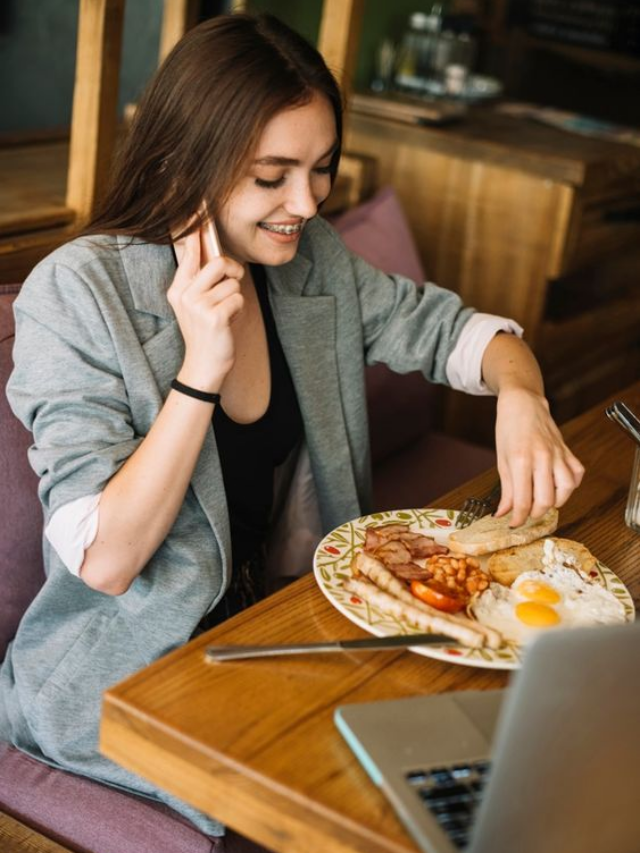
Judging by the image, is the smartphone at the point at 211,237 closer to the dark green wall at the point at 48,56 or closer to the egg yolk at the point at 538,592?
the egg yolk at the point at 538,592

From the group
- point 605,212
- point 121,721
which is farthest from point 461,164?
point 121,721

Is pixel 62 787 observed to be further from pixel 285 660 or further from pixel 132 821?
pixel 285 660

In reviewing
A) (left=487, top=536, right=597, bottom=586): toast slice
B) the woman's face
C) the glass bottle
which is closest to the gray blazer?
the woman's face

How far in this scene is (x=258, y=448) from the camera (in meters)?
1.52

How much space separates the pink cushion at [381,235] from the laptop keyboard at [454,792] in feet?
4.71

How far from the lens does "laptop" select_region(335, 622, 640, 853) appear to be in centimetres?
75

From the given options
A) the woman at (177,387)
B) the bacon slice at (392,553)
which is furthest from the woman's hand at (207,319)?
the bacon slice at (392,553)

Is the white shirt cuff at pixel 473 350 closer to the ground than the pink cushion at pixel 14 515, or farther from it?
farther from it

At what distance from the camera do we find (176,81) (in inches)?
53.8

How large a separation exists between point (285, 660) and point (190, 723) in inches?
5.3

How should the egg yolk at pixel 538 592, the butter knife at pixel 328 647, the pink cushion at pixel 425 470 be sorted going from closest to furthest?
1. the butter knife at pixel 328 647
2. the egg yolk at pixel 538 592
3. the pink cushion at pixel 425 470

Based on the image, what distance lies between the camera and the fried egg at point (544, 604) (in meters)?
1.13

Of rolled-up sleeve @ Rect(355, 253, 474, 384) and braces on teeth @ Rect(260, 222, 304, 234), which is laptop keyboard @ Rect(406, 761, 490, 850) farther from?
rolled-up sleeve @ Rect(355, 253, 474, 384)

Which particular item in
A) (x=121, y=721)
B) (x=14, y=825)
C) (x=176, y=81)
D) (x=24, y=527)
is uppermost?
(x=176, y=81)
